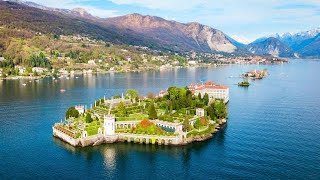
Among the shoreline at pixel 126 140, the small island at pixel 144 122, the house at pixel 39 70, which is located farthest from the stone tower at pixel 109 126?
the house at pixel 39 70

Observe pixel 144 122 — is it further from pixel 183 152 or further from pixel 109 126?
pixel 183 152

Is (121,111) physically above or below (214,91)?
below

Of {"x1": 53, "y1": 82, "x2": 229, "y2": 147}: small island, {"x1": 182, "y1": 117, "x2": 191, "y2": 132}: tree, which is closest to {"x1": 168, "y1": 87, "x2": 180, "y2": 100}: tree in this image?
{"x1": 53, "y1": 82, "x2": 229, "y2": 147}: small island

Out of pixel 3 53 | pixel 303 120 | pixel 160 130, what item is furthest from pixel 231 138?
pixel 3 53

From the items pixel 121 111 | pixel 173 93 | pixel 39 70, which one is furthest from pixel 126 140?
pixel 39 70

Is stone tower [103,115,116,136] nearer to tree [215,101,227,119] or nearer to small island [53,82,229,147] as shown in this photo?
small island [53,82,229,147]

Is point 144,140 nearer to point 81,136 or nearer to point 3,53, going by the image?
point 81,136

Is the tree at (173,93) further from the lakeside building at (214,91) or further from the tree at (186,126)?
the tree at (186,126)

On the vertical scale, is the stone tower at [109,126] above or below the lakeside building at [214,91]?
below
